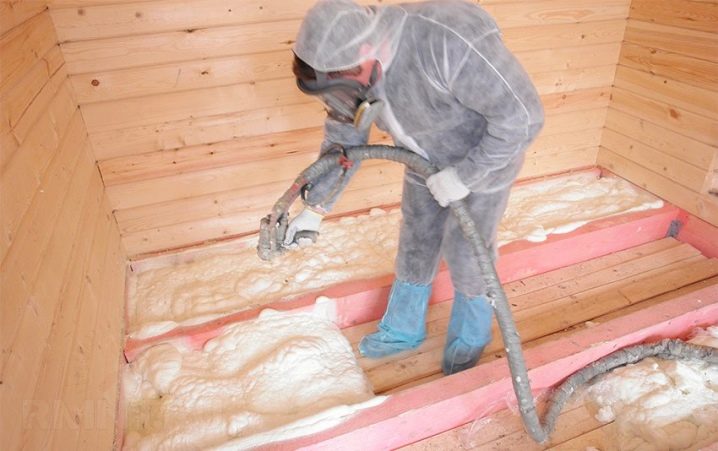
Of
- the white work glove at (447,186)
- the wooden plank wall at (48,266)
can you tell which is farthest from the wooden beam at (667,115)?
the wooden plank wall at (48,266)

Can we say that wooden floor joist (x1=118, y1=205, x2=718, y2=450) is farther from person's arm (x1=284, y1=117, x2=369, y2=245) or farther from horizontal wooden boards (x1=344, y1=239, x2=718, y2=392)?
person's arm (x1=284, y1=117, x2=369, y2=245)

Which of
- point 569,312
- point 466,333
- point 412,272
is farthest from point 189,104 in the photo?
point 569,312

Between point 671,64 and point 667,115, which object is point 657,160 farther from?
point 671,64

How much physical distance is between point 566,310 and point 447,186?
1081mm

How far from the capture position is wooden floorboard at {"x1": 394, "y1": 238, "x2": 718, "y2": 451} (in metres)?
1.53

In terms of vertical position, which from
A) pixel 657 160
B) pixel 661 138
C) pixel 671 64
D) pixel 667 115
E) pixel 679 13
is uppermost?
pixel 679 13

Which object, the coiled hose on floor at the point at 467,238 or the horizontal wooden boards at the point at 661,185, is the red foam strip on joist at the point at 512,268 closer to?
the horizontal wooden boards at the point at 661,185

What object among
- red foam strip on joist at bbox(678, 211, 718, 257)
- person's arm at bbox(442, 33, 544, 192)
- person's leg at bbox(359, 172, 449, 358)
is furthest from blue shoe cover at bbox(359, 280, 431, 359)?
red foam strip on joist at bbox(678, 211, 718, 257)

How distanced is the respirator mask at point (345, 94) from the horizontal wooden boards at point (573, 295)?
96 centimetres

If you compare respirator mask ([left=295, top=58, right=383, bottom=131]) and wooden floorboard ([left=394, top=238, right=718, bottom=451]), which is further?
wooden floorboard ([left=394, top=238, right=718, bottom=451])

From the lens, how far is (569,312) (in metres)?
2.05

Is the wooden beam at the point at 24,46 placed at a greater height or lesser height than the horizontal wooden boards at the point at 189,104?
greater

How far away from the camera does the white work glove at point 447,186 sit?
130cm

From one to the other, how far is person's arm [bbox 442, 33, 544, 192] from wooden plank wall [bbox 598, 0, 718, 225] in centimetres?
152
